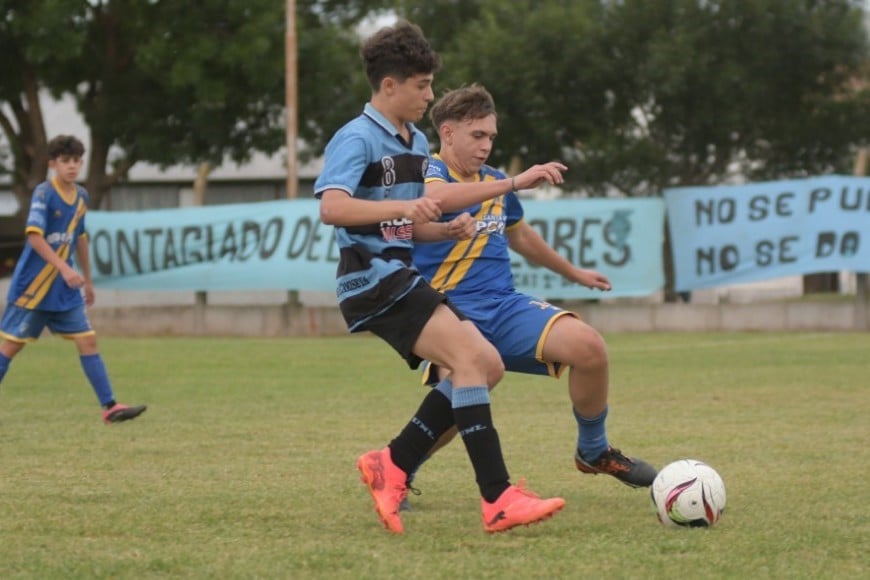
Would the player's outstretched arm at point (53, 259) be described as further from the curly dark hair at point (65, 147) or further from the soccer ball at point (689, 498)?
the soccer ball at point (689, 498)

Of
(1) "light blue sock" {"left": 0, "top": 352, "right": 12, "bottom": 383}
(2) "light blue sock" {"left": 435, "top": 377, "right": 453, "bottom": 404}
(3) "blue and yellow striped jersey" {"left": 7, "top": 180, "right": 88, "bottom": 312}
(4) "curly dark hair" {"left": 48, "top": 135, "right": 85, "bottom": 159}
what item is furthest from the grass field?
(4) "curly dark hair" {"left": 48, "top": 135, "right": 85, "bottom": 159}

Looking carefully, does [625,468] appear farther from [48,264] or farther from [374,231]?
[48,264]

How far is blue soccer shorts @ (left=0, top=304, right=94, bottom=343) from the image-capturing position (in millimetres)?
10203

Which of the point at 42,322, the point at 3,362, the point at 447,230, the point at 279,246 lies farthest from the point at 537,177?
the point at 279,246

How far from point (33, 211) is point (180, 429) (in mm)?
1794

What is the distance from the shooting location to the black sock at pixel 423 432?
234 inches

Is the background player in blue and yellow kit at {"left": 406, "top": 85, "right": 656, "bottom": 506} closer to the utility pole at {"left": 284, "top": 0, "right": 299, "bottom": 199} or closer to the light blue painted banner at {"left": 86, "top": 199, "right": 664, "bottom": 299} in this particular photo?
the light blue painted banner at {"left": 86, "top": 199, "right": 664, "bottom": 299}

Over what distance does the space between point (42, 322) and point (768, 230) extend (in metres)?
12.4

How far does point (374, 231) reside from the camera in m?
5.61

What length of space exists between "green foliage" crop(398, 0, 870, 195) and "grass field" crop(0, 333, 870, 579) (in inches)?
500

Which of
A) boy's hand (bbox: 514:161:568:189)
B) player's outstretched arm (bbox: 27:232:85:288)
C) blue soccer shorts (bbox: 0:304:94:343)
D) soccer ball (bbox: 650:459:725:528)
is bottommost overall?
soccer ball (bbox: 650:459:725:528)

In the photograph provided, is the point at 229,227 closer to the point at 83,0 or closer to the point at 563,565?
the point at 83,0

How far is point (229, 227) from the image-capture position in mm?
21688

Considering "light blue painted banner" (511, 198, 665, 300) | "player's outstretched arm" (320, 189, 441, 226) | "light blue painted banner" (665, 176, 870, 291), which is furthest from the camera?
"light blue painted banner" (511, 198, 665, 300)
